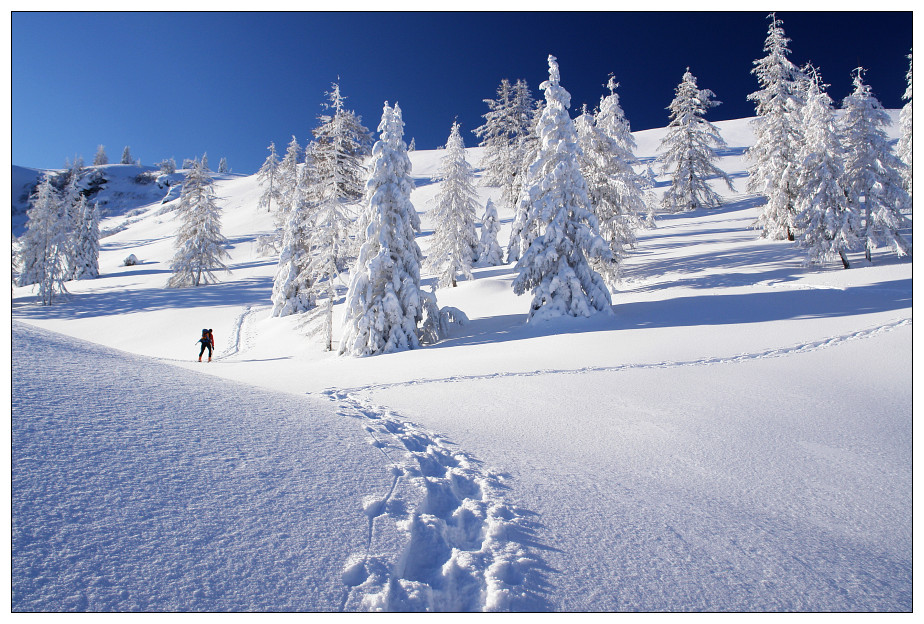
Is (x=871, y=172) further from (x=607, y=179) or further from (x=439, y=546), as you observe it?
(x=439, y=546)

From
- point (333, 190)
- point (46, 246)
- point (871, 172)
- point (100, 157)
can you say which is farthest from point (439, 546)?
point (100, 157)

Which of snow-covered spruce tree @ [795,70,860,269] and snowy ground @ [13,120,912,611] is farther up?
snow-covered spruce tree @ [795,70,860,269]

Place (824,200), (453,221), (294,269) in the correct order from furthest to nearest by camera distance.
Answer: (453,221) < (294,269) < (824,200)

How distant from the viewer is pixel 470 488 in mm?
3836

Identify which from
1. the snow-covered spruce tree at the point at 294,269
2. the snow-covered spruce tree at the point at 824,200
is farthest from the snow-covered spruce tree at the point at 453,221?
the snow-covered spruce tree at the point at 824,200

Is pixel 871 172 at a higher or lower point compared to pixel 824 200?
higher

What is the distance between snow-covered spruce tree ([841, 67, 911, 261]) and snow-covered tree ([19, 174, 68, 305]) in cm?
5234

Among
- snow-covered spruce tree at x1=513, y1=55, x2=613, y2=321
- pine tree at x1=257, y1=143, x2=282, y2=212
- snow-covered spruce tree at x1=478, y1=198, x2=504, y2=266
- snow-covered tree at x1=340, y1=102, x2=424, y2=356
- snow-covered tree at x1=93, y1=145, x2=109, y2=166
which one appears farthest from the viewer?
snow-covered tree at x1=93, y1=145, x2=109, y2=166

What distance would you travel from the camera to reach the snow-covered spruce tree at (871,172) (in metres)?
20.1

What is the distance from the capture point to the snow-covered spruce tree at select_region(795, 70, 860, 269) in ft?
64.4

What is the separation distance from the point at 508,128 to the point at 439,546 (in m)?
46.4

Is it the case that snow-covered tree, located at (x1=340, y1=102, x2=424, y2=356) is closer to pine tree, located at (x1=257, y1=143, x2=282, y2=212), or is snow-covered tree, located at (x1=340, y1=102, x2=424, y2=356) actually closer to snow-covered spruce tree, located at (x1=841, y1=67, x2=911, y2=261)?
snow-covered spruce tree, located at (x1=841, y1=67, x2=911, y2=261)

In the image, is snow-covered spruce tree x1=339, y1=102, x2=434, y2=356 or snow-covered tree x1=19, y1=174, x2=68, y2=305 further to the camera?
snow-covered tree x1=19, y1=174, x2=68, y2=305

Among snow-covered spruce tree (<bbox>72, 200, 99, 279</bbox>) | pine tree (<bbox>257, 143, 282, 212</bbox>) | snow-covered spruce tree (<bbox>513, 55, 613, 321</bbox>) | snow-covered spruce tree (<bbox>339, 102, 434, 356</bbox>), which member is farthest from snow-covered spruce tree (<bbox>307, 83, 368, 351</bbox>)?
pine tree (<bbox>257, 143, 282, 212</bbox>)
